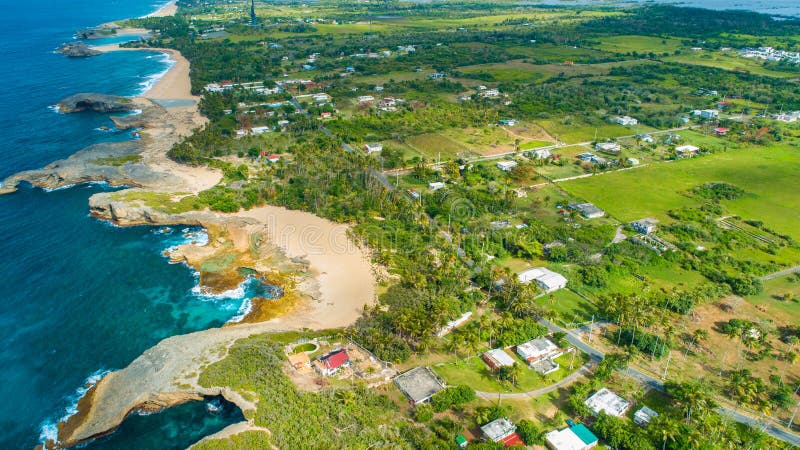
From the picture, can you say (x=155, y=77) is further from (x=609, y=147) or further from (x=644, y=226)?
(x=644, y=226)

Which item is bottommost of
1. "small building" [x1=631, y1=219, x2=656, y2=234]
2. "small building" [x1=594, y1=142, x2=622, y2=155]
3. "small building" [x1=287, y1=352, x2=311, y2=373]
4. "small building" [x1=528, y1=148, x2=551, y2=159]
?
"small building" [x1=287, y1=352, x2=311, y2=373]

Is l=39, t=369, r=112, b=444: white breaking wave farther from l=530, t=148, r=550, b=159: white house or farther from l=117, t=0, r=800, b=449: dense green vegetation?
l=530, t=148, r=550, b=159: white house

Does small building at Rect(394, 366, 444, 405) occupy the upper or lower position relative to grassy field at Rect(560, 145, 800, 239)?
lower

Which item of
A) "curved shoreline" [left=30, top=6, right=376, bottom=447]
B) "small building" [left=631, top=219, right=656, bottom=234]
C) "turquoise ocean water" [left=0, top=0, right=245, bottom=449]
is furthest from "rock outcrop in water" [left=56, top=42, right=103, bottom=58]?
"small building" [left=631, top=219, right=656, bottom=234]

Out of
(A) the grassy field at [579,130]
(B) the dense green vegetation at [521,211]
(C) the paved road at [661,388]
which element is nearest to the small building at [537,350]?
(B) the dense green vegetation at [521,211]

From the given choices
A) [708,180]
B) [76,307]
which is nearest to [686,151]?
[708,180]

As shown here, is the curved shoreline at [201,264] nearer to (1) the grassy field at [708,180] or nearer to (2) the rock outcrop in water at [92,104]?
(2) the rock outcrop in water at [92,104]
